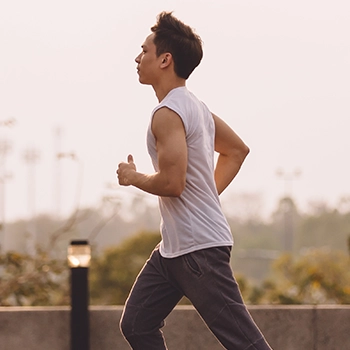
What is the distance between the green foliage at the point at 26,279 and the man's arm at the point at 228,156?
26.1 feet

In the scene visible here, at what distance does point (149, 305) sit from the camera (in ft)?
13.1

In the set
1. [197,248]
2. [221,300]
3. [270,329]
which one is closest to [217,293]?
[221,300]

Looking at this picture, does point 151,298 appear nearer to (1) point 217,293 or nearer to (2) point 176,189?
(1) point 217,293

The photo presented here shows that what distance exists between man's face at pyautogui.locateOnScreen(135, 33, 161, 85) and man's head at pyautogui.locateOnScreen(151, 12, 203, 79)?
0.02 metres

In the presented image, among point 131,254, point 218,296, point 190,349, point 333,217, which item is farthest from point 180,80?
point 333,217

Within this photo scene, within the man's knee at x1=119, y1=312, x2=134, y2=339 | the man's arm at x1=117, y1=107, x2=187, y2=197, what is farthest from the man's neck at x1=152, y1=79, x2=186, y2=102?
the man's knee at x1=119, y1=312, x2=134, y2=339

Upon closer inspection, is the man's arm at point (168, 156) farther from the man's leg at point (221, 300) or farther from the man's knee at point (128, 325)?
the man's knee at point (128, 325)

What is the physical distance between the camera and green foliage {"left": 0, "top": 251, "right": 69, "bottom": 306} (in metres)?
12.2

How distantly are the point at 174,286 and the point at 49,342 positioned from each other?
7.39ft

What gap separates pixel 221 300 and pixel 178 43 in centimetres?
98

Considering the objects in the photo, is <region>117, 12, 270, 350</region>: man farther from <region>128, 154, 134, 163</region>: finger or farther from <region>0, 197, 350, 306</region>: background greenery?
<region>0, 197, 350, 306</region>: background greenery

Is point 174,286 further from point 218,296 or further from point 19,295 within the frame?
point 19,295

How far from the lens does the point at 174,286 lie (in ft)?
13.0

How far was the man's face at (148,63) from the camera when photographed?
12.8ft
